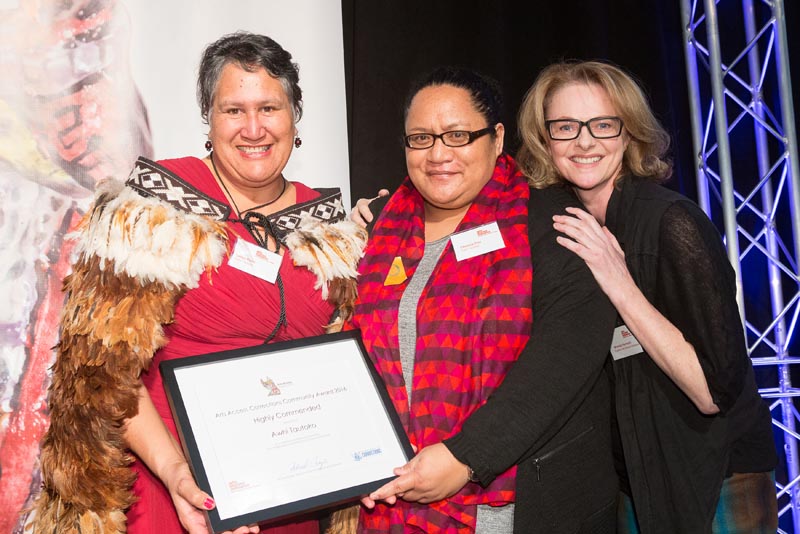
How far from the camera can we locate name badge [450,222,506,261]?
175 cm

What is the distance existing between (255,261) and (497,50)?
2.12m

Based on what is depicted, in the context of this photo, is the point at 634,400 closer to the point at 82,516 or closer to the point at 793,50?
the point at 82,516

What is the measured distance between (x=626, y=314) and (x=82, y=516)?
53.7 inches

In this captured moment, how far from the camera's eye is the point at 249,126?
5.90ft

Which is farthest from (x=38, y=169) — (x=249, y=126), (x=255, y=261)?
(x=255, y=261)

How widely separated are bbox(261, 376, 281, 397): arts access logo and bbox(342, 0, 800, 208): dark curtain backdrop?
164 centimetres

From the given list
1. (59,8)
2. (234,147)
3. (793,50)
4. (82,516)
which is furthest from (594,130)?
(59,8)

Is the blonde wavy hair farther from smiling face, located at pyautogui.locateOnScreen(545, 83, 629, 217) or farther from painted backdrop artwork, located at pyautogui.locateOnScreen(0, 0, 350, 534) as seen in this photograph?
painted backdrop artwork, located at pyautogui.locateOnScreen(0, 0, 350, 534)

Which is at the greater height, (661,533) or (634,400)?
(634,400)

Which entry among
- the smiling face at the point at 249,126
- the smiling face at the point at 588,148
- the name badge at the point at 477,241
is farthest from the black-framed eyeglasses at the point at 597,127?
the smiling face at the point at 249,126

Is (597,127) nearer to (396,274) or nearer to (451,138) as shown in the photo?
(451,138)

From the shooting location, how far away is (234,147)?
5.98 feet

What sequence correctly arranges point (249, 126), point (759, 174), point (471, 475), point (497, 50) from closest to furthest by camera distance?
1. point (471, 475)
2. point (249, 126)
3. point (759, 174)
4. point (497, 50)

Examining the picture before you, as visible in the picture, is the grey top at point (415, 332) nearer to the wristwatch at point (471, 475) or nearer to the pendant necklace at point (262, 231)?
the wristwatch at point (471, 475)
